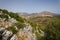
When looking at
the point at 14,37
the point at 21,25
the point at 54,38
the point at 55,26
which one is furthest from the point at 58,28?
the point at 14,37

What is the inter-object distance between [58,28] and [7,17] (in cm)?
1457

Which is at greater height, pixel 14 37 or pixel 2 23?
pixel 2 23

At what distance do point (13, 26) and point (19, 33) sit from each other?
6.19 feet

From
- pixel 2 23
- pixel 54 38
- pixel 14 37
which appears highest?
pixel 2 23

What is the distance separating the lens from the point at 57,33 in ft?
113

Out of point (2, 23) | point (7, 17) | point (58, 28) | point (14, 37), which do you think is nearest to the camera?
point (14, 37)

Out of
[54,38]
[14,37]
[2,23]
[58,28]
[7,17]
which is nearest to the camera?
[14,37]

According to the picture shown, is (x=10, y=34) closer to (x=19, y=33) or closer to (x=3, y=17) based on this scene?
(x=19, y=33)

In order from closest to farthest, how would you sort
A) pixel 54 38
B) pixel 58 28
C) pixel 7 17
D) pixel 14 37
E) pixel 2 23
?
pixel 14 37
pixel 2 23
pixel 7 17
pixel 54 38
pixel 58 28

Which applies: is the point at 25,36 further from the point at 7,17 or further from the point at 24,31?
the point at 7,17

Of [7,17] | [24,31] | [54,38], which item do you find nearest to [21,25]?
[24,31]

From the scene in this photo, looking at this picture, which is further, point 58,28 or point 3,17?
point 58,28

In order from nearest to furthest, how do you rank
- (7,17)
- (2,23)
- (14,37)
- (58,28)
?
(14,37) < (2,23) < (7,17) < (58,28)

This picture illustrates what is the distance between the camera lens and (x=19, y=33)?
86.9 ft
